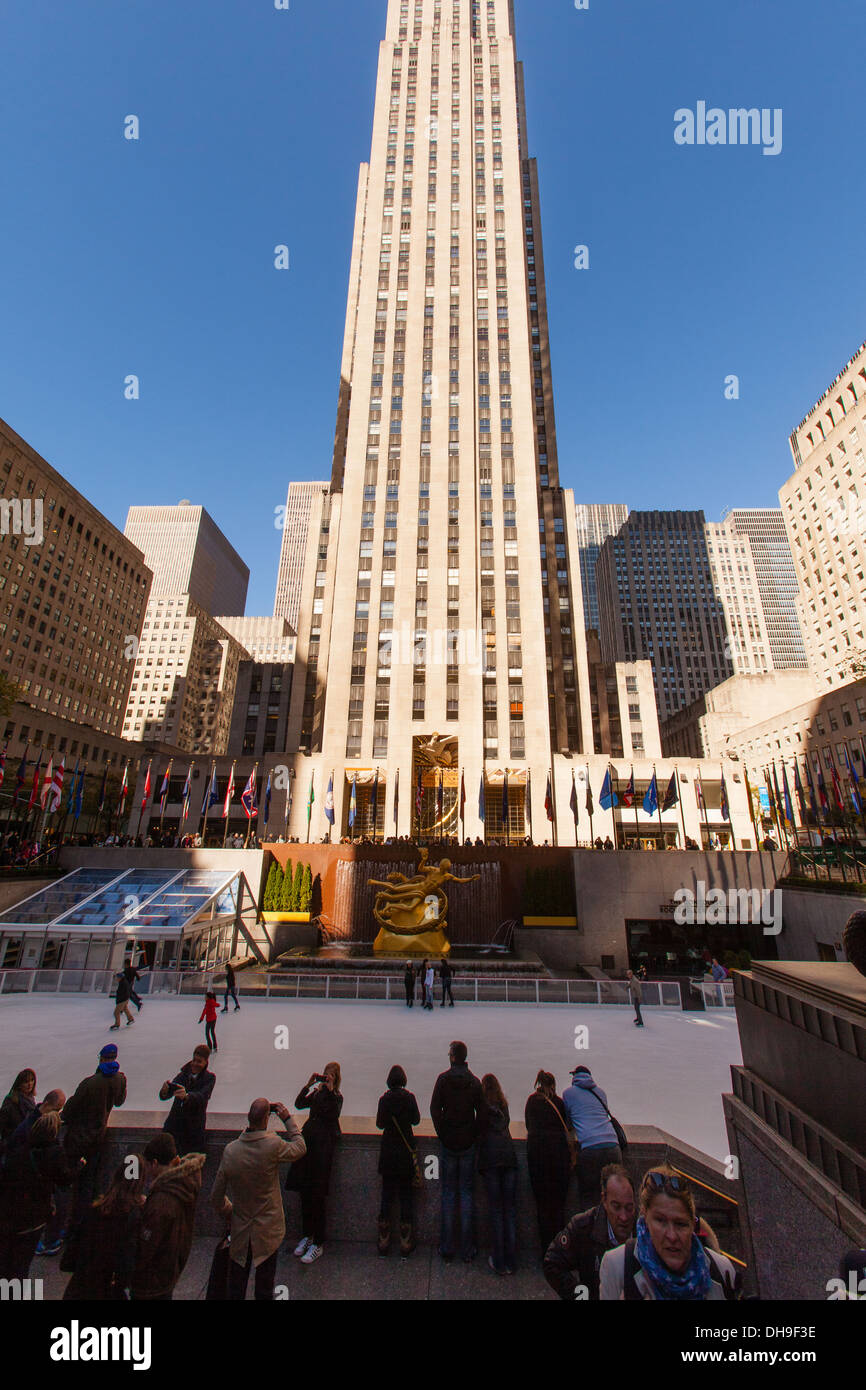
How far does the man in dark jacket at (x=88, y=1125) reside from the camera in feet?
21.7

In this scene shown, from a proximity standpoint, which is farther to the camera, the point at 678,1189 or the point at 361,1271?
the point at 361,1271

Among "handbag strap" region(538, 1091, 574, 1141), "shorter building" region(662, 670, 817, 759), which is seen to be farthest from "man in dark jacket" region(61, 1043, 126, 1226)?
"shorter building" region(662, 670, 817, 759)

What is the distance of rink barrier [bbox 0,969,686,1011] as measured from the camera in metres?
19.0

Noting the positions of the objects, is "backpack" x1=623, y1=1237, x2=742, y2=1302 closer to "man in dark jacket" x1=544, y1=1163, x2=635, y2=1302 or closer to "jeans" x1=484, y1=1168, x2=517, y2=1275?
"man in dark jacket" x1=544, y1=1163, x2=635, y2=1302

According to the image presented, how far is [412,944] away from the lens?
29719 mm

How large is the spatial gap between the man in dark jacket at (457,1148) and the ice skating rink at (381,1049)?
8.98ft

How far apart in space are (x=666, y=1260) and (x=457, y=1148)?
3192 mm

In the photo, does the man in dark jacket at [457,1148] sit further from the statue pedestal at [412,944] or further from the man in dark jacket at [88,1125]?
the statue pedestal at [412,944]

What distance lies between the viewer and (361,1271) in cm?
639

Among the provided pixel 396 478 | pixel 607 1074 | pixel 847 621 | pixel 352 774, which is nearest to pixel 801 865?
pixel 607 1074

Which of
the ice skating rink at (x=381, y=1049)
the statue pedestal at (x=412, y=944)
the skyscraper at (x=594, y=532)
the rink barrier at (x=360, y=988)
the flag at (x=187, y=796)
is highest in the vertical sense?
the skyscraper at (x=594, y=532)

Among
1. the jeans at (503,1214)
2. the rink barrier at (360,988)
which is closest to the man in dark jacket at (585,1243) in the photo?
the jeans at (503,1214)
